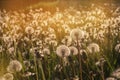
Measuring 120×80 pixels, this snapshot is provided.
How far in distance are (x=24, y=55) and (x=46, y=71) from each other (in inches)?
17.4

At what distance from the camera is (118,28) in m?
3.12

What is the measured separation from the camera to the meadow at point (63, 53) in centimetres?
194

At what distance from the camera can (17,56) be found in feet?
8.59

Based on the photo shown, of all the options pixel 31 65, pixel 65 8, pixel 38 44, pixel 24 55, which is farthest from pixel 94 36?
pixel 65 8

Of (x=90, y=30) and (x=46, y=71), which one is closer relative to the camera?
(x=46, y=71)

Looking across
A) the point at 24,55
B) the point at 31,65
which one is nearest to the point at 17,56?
the point at 24,55

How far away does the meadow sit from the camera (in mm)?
1941

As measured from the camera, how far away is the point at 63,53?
189 centimetres

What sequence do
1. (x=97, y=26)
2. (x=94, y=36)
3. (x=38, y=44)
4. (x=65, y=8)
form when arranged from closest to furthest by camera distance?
(x=38, y=44), (x=94, y=36), (x=97, y=26), (x=65, y=8)

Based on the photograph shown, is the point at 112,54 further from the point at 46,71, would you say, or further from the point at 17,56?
the point at 17,56

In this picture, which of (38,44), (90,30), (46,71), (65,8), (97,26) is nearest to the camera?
(46,71)

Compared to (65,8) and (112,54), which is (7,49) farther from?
(65,8)

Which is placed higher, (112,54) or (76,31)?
(76,31)

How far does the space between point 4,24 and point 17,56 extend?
1.26m
